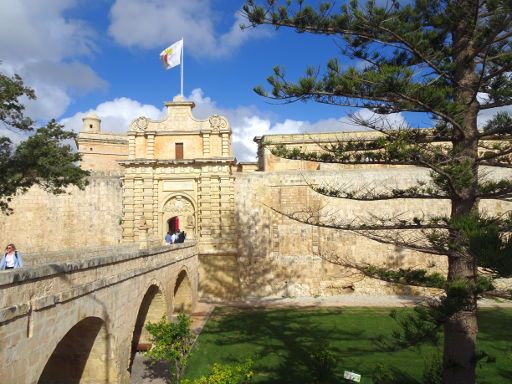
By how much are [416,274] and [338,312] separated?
10240 mm

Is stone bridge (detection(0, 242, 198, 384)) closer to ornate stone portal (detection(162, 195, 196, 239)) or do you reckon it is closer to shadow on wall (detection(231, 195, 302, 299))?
ornate stone portal (detection(162, 195, 196, 239))

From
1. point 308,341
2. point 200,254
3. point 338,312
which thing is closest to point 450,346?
point 308,341

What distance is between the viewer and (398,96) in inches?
221

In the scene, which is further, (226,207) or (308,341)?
(226,207)

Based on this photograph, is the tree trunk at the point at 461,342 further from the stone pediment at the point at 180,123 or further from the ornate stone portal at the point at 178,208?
the ornate stone portal at the point at 178,208

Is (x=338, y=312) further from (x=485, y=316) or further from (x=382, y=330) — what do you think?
(x=485, y=316)

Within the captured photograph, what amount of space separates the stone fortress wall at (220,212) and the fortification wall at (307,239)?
1.7 inches

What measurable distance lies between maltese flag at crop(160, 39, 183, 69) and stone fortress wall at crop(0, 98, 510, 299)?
6.70ft

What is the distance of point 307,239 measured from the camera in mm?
18906

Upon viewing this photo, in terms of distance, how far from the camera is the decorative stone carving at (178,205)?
18484 mm

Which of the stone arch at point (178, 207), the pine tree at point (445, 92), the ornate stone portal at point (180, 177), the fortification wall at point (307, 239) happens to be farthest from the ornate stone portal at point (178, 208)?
the pine tree at point (445, 92)

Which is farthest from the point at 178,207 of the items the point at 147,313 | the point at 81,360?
the point at 81,360

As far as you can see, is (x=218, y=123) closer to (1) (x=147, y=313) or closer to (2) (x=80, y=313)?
(1) (x=147, y=313)

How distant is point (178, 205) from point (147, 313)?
7117 mm
